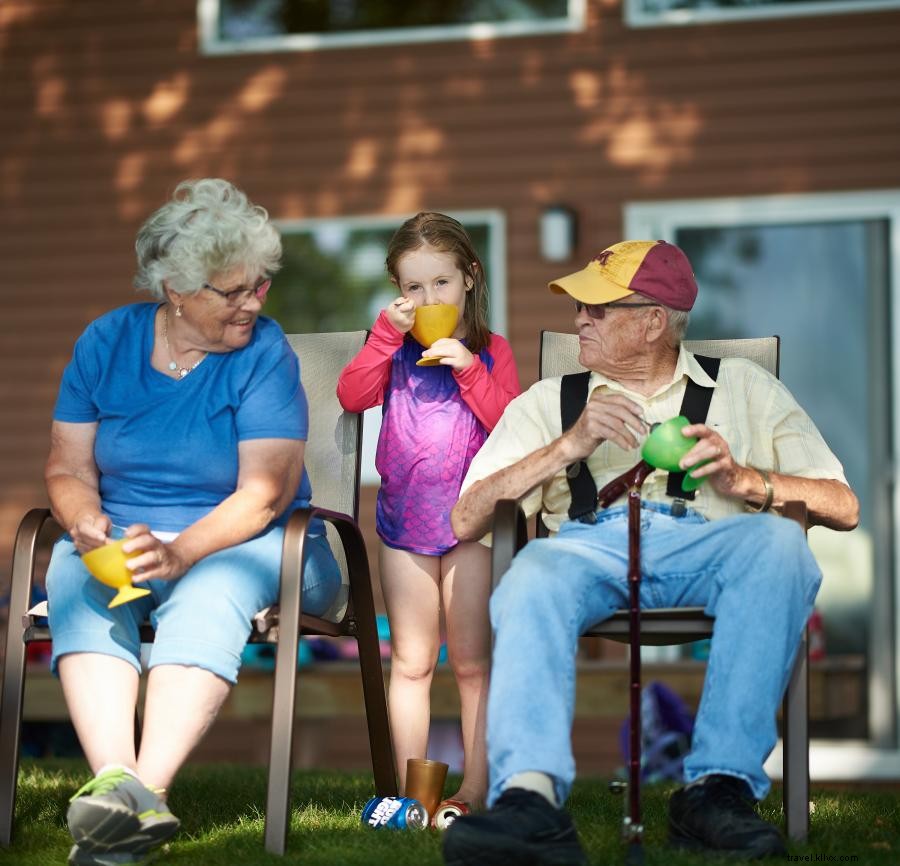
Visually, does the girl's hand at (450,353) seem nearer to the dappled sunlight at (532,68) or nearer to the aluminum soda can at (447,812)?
the aluminum soda can at (447,812)

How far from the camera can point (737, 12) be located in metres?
6.03

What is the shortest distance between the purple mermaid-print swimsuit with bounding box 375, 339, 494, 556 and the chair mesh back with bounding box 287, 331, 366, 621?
5.5 inches

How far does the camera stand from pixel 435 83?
6227 mm

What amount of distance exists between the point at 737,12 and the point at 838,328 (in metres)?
1.40

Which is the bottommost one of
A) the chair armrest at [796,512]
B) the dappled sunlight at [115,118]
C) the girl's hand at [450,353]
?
the chair armrest at [796,512]

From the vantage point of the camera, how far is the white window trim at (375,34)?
6129 mm

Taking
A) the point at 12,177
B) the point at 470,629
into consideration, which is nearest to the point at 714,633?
the point at 470,629

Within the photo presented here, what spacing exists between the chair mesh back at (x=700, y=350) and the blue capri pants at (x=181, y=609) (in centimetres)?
97

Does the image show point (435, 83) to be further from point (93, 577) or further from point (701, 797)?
point (701, 797)

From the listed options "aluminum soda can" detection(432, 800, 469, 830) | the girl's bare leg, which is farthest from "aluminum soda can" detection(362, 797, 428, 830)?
the girl's bare leg

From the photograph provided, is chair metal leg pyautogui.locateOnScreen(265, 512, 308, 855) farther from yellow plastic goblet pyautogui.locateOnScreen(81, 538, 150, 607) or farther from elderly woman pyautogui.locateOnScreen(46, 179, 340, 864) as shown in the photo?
yellow plastic goblet pyautogui.locateOnScreen(81, 538, 150, 607)

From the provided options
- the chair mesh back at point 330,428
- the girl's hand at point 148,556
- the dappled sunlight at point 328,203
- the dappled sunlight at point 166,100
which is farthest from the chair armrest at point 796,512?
the dappled sunlight at point 166,100

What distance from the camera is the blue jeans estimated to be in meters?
2.49

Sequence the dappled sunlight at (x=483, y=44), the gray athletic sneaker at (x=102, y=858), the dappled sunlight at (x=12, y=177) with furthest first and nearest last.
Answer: the dappled sunlight at (x=12, y=177) → the dappled sunlight at (x=483, y=44) → the gray athletic sneaker at (x=102, y=858)
